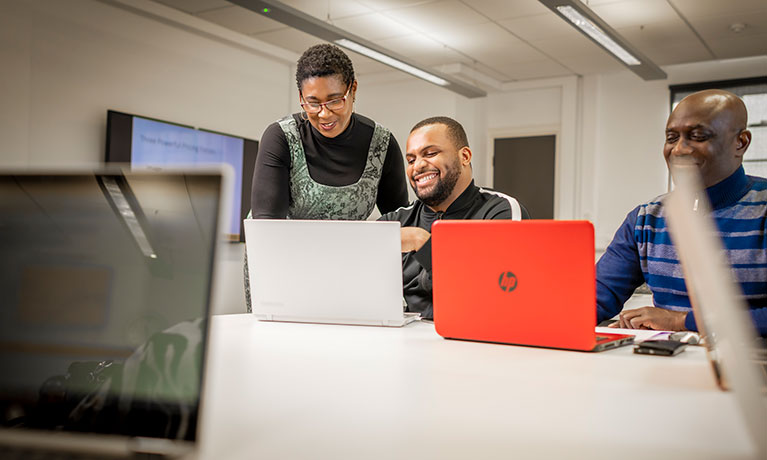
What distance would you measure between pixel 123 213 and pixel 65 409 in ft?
0.63

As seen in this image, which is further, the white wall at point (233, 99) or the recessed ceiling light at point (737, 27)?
the recessed ceiling light at point (737, 27)

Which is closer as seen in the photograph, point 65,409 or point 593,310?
point 65,409

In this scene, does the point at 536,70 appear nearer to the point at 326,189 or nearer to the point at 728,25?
the point at 728,25

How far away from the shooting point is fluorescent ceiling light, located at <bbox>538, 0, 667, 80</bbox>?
13.3 ft

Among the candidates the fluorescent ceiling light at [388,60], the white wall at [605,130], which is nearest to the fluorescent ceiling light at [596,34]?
the fluorescent ceiling light at [388,60]

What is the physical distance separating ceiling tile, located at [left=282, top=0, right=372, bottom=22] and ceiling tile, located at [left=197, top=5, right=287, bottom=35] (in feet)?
1.43

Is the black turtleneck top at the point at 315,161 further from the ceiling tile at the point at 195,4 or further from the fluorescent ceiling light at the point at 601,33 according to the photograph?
the ceiling tile at the point at 195,4

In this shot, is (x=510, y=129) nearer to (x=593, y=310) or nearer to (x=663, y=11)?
(x=663, y=11)

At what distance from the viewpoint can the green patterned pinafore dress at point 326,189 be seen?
6.96 feet

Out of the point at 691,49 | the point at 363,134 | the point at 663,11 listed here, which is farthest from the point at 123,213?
the point at 691,49

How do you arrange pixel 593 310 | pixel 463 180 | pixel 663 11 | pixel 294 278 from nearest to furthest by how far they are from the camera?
pixel 593 310
pixel 294 278
pixel 463 180
pixel 663 11

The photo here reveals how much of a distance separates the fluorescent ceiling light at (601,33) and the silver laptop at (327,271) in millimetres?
3029

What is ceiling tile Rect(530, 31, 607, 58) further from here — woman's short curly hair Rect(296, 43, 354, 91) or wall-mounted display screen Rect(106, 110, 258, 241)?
woman's short curly hair Rect(296, 43, 354, 91)

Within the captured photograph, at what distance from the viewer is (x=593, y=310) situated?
1150mm
